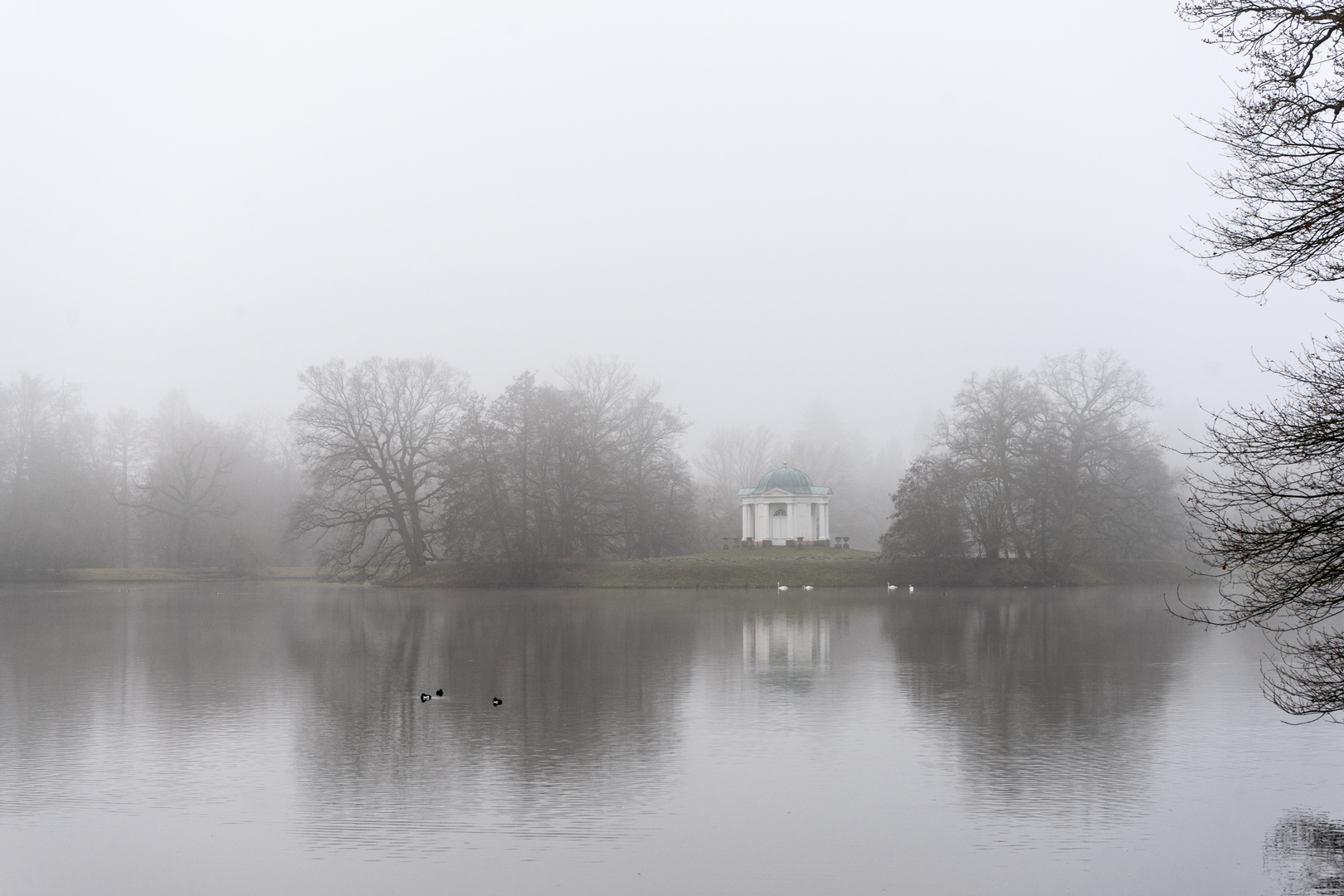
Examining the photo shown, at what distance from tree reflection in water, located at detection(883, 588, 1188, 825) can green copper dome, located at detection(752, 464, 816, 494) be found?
121 ft

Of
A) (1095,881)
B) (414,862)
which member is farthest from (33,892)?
(1095,881)

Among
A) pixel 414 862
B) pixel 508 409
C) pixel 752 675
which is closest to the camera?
pixel 414 862

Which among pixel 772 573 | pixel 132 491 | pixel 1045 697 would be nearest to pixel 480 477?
pixel 772 573

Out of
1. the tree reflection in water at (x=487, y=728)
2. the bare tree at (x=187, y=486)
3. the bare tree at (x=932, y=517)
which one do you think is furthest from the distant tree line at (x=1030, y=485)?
the bare tree at (x=187, y=486)

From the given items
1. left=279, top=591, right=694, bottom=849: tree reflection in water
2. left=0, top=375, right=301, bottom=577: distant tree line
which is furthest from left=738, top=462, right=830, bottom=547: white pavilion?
left=279, top=591, right=694, bottom=849: tree reflection in water

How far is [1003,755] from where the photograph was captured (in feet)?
55.9

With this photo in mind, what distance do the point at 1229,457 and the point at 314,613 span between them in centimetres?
4308

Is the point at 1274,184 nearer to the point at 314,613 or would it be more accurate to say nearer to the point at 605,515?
the point at 314,613

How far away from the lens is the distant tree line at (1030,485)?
2741 inches

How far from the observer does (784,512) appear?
84.2 meters

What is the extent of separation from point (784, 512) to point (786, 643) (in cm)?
5013

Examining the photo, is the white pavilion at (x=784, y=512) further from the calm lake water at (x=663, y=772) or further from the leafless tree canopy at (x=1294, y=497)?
the leafless tree canopy at (x=1294, y=497)

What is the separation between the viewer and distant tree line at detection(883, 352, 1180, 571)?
6962cm

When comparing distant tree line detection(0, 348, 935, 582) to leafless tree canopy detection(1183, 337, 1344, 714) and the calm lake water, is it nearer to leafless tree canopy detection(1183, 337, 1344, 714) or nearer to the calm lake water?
the calm lake water
